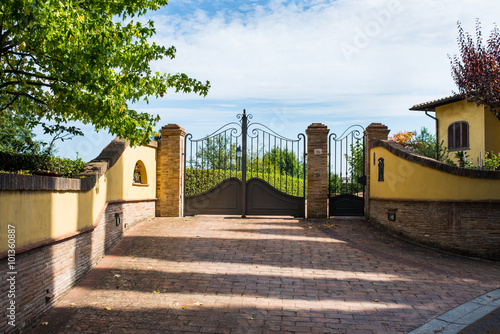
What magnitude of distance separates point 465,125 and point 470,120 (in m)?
0.42

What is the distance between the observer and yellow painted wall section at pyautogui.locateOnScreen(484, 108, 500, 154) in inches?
655

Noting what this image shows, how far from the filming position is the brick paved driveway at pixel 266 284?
457 cm

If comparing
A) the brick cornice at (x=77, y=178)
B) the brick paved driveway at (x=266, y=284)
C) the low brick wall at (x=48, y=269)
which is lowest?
the brick paved driveway at (x=266, y=284)

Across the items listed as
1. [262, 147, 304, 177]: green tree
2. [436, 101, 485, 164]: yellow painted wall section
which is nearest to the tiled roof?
[436, 101, 485, 164]: yellow painted wall section

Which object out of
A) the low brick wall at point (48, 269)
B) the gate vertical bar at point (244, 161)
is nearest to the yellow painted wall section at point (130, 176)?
the low brick wall at point (48, 269)

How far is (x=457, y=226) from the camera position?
27.5 feet

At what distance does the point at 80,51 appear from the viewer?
19.6ft

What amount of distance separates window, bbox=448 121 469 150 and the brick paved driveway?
1100 centimetres

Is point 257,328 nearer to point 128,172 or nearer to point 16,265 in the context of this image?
point 16,265

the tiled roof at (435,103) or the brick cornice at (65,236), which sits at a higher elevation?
the tiled roof at (435,103)

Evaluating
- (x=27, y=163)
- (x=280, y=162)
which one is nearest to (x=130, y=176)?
(x=27, y=163)

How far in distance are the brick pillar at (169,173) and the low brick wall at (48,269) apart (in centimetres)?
394

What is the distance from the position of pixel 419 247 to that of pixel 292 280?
4222 mm

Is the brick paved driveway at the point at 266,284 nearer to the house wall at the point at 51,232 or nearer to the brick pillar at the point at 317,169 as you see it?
the house wall at the point at 51,232
